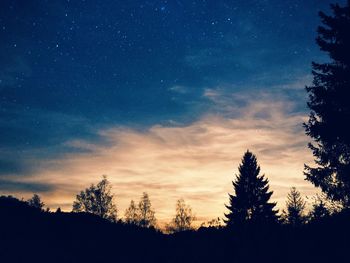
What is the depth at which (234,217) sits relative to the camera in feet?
114

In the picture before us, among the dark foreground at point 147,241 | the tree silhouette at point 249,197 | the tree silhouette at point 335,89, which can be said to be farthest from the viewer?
the tree silhouette at point 249,197

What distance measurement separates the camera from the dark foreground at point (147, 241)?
11.3m

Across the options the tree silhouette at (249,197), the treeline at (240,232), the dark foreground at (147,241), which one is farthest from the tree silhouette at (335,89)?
the tree silhouette at (249,197)

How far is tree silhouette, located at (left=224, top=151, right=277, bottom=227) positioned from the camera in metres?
34.6

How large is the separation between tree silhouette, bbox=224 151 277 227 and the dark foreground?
737 inches

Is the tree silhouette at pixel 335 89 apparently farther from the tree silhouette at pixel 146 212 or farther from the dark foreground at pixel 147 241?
the tree silhouette at pixel 146 212

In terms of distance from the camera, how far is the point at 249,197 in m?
35.5

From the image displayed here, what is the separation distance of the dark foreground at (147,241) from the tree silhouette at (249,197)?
18.7m

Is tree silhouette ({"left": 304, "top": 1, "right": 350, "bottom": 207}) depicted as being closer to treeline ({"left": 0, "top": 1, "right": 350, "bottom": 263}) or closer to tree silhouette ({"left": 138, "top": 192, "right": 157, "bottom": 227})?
treeline ({"left": 0, "top": 1, "right": 350, "bottom": 263})

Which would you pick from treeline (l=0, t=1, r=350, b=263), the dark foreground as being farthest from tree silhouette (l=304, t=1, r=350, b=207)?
the dark foreground

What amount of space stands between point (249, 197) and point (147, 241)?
20.9 meters

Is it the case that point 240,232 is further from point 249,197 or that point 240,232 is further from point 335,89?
point 249,197

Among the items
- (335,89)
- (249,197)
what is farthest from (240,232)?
(249,197)

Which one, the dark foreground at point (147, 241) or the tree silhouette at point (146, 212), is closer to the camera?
the dark foreground at point (147, 241)
